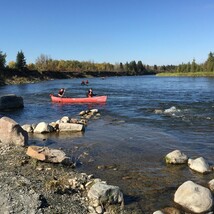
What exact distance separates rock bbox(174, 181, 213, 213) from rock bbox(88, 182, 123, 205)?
5.45 ft

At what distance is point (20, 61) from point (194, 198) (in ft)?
328

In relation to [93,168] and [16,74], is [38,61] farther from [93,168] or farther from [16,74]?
[93,168]

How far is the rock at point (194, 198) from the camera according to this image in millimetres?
8812

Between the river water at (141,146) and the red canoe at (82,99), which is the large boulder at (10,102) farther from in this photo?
the red canoe at (82,99)

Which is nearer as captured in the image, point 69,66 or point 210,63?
point 210,63

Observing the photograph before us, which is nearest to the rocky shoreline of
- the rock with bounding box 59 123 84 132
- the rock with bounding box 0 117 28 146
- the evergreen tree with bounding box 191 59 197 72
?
the rock with bounding box 0 117 28 146

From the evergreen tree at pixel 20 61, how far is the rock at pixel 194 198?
9736cm

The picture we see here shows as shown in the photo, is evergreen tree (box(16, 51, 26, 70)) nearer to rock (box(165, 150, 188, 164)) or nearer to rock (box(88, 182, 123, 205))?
rock (box(165, 150, 188, 164))

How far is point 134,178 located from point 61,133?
775cm

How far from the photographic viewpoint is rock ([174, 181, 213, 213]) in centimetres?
881

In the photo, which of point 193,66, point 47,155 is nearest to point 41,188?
point 47,155

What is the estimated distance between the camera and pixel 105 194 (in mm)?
8922

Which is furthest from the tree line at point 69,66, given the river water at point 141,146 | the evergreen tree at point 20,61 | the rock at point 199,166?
the rock at point 199,166

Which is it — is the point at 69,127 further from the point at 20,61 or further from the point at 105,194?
the point at 20,61
